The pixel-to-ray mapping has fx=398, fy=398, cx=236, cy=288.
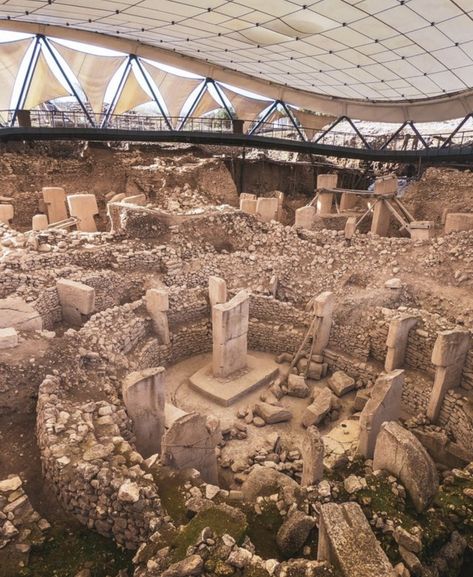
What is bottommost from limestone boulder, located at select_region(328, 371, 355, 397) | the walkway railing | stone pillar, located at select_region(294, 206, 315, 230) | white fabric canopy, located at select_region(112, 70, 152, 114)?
limestone boulder, located at select_region(328, 371, 355, 397)

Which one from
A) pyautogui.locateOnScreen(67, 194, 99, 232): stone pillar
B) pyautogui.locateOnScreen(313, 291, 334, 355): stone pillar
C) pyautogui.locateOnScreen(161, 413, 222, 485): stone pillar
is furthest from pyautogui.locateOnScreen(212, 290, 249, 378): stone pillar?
pyautogui.locateOnScreen(67, 194, 99, 232): stone pillar

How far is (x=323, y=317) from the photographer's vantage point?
963 cm

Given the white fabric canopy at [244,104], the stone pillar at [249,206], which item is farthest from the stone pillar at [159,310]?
the white fabric canopy at [244,104]

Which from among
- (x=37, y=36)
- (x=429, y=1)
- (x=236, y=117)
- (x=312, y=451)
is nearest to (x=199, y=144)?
(x=236, y=117)

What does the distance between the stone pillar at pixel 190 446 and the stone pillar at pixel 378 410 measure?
2606mm

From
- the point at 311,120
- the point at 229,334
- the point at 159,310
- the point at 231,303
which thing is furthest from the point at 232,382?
the point at 311,120

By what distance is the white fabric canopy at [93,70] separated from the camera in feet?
64.8

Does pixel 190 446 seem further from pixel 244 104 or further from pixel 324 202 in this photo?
pixel 244 104

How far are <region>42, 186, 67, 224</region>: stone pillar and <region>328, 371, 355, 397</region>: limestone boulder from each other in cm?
1116

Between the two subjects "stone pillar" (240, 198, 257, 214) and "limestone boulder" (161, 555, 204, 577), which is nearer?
"limestone boulder" (161, 555, 204, 577)

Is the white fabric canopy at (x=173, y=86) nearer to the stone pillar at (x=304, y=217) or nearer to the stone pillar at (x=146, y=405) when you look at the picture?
the stone pillar at (x=304, y=217)

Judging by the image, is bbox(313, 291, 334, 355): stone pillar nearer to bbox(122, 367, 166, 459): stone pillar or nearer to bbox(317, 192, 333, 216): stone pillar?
bbox(122, 367, 166, 459): stone pillar

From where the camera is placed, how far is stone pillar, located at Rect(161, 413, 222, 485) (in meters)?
5.51

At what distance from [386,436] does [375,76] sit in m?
15.9
